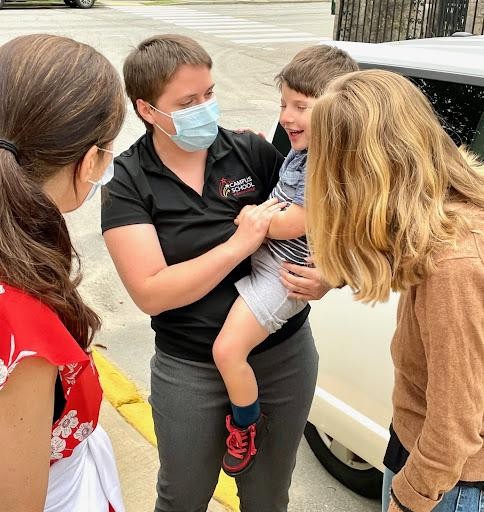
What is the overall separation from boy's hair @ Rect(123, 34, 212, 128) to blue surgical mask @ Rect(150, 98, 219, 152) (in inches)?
2.4

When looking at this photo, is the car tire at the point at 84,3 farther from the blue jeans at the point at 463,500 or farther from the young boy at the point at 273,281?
the blue jeans at the point at 463,500

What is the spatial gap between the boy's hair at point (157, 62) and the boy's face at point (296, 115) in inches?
12.2

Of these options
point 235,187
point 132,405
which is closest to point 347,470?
point 132,405

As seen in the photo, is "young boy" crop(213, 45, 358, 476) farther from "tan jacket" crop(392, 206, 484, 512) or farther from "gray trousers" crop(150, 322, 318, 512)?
"tan jacket" crop(392, 206, 484, 512)

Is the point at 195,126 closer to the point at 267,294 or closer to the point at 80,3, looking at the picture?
the point at 267,294

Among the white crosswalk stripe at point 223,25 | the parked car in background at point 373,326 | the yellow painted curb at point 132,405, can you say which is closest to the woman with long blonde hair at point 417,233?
the parked car in background at point 373,326

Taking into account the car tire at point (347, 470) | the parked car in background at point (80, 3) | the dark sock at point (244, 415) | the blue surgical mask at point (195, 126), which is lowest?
the parked car in background at point (80, 3)

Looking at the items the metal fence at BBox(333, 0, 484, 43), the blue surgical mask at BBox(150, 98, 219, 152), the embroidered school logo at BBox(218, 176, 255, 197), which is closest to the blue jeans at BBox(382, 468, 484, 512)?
the embroidered school logo at BBox(218, 176, 255, 197)

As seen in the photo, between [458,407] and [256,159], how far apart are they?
1012 millimetres

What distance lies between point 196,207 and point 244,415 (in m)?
0.63

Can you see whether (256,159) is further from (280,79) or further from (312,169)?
(312,169)

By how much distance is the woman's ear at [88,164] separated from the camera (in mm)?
1338

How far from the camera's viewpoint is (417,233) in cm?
134

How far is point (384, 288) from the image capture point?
141cm
